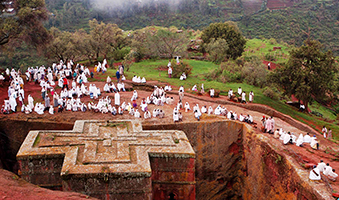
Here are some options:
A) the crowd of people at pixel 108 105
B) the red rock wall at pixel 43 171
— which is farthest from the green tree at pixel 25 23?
the red rock wall at pixel 43 171

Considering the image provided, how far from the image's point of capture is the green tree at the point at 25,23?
78.8ft

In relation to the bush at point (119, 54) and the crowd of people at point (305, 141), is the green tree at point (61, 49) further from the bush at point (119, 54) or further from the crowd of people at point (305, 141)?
the crowd of people at point (305, 141)

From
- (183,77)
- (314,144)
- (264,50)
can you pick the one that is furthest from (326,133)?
(264,50)

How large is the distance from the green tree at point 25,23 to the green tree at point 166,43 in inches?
578

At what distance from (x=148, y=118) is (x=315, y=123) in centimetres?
1424

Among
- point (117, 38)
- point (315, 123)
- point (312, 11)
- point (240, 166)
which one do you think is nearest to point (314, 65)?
point (315, 123)

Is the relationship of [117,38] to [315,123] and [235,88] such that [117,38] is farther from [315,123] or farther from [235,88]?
[315,123]

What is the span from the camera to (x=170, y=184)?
14.0 m

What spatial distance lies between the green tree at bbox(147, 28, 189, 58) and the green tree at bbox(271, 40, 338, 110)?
14.7 meters

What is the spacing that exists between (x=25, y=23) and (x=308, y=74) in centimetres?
2514

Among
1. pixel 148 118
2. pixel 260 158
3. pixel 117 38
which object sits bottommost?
pixel 260 158

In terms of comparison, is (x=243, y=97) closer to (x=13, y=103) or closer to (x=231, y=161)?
(x=231, y=161)

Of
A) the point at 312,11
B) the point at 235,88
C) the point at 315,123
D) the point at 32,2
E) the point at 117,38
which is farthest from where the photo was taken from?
the point at 312,11

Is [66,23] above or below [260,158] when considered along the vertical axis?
above
